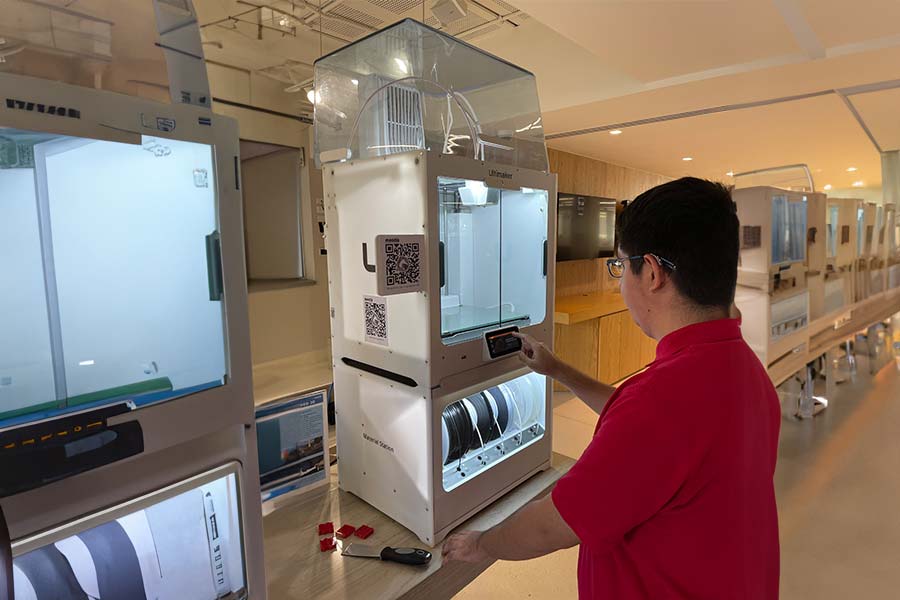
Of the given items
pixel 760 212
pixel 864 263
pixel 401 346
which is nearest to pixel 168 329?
pixel 401 346

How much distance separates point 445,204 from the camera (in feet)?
5.41

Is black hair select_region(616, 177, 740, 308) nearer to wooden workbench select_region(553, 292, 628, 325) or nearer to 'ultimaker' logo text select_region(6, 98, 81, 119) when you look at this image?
'ultimaker' logo text select_region(6, 98, 81, 119)

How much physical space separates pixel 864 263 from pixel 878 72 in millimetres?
3034

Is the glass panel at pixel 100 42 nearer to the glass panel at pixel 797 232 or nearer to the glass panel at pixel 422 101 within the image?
the glass panel at pixel 422 101

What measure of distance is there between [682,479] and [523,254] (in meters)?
0.97

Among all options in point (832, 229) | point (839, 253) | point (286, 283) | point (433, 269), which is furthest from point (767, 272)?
point (286, 283)

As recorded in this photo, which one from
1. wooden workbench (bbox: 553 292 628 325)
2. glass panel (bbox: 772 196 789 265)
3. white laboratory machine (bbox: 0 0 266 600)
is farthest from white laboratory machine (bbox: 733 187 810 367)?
white laboratory machine (bbox: 0 0 266 600)

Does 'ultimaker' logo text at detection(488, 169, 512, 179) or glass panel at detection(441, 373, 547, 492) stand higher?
'ultimaker' logo text at detection(488, 169, 512, 179)

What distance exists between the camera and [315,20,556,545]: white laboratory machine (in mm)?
1294

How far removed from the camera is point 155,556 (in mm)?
953

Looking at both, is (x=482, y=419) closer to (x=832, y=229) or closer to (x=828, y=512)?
(x=828, y=512)

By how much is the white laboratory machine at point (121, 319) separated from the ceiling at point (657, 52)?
183 cm

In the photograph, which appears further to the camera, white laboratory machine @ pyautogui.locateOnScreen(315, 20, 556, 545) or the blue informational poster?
the blue informational poster

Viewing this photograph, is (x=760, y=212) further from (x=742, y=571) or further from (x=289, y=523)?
(x=289, y=523)
